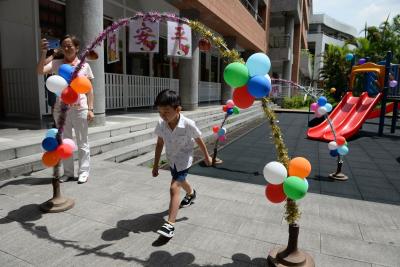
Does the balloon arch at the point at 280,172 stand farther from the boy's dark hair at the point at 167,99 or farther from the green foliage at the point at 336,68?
the green foliage at the point at 336,68

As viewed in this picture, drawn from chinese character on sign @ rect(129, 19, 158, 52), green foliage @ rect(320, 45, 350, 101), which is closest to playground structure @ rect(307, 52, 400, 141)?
chinese character on sign @ rect(129, 19, 158, 52)

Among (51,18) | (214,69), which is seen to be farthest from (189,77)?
(214,69)

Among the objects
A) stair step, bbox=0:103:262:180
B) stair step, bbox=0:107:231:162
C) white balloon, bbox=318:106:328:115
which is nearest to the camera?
stair step, bbox=0:103:262:180

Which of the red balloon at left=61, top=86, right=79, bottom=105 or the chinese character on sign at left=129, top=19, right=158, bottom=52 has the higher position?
the chinese character on sign at left=129, top=19, right=158, bottom=52

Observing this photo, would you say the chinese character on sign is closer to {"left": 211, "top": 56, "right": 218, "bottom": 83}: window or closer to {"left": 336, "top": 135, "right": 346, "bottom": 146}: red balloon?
{"left": 336, "top": 135, "right": 346, "bottom": 146}: red balloon

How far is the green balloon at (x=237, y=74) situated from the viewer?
2.39 m

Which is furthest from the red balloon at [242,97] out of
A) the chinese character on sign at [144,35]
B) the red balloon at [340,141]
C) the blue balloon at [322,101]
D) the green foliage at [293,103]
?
the green foliage at [293,103]

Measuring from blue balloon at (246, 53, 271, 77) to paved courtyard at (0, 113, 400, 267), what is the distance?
1.58 metres

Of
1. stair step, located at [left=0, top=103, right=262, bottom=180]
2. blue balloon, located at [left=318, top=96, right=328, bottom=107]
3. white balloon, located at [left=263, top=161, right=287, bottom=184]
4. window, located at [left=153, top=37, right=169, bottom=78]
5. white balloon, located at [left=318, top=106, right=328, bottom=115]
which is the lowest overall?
stair step, located at [left=0, top=103, right=262, bottom=180]

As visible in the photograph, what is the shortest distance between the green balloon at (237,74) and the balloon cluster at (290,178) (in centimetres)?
68

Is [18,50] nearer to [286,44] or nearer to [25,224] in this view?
[25,224]

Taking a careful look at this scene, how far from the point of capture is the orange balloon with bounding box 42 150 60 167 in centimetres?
311

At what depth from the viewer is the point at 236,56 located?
262 cm

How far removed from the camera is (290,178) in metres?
2.35
